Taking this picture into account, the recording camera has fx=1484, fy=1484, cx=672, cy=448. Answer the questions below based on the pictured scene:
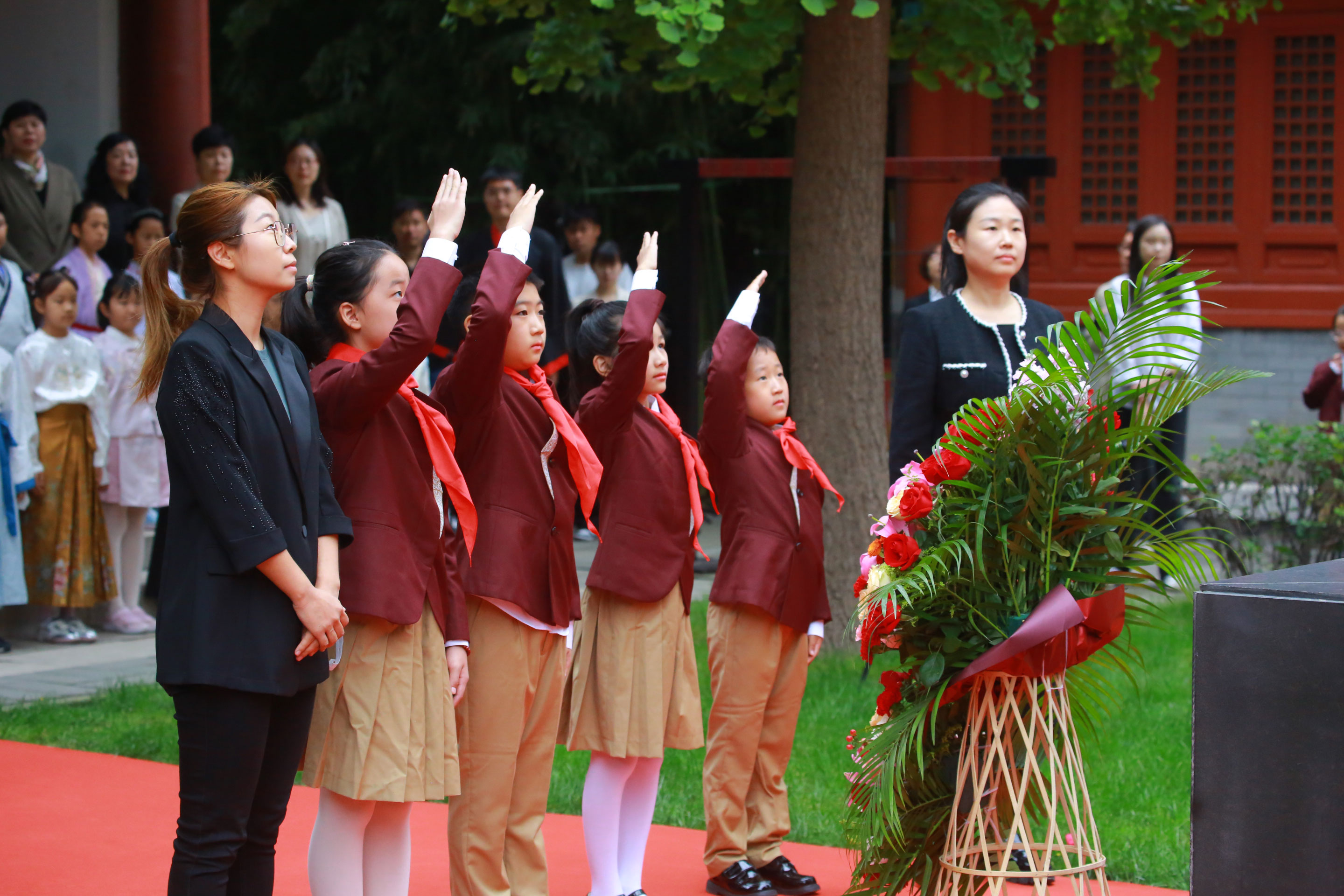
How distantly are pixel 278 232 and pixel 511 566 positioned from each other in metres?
0.92

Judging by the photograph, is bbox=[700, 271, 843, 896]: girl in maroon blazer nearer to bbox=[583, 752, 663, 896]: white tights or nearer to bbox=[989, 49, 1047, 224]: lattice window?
bbox=[583, 752, 663, 896]: white tights

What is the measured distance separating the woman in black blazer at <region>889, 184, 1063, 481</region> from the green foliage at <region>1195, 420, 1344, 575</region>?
4.19 meters

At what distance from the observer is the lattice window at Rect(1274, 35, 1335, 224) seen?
11188 millimetres

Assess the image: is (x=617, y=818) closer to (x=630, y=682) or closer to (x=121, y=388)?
(x=630, y=682)

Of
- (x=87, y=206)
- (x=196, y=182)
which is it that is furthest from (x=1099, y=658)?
(x=196, y=182)

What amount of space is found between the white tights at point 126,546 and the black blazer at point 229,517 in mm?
4646

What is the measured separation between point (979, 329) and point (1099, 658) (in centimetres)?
100

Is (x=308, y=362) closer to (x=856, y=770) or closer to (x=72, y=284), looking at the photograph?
(x=856, y=770)

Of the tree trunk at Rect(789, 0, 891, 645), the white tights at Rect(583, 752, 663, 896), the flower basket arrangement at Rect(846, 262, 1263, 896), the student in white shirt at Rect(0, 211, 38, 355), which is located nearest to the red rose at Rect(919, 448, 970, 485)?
the flower basket arrangement at Rect(846, 262, 1263, 896)

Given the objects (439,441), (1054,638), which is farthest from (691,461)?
(1054,638)

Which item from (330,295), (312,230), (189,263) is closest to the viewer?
(189,263)

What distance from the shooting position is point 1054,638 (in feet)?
9.37

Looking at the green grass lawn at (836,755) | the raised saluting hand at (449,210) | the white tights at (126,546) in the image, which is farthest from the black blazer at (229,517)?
the white tights at (126,546)

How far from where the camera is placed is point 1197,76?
1142 cm
